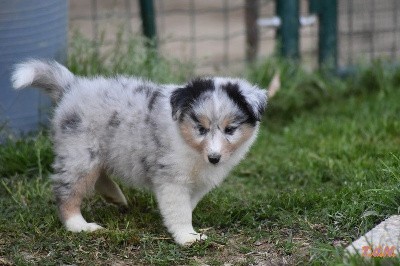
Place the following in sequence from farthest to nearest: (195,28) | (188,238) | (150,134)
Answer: (195,28)
(150,134)
(188,238)

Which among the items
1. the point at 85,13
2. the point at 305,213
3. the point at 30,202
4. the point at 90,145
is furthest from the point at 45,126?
the point at 85,13

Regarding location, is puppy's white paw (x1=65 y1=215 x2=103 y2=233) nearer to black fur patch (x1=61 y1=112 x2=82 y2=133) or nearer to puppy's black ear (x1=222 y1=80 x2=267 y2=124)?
black fur patch (x1=61 y1=112 x2=82 y2=133)

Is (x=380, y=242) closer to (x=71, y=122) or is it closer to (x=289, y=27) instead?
(x=71, y=122)

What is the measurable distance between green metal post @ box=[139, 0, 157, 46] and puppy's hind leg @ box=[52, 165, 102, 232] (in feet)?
10.7

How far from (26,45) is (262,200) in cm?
227

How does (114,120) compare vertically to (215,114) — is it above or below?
below

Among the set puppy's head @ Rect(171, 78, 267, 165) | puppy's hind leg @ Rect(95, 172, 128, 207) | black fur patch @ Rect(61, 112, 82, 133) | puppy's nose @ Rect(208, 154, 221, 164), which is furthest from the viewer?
puppy's hind leg @ Rect(95, 172, 128, 207)

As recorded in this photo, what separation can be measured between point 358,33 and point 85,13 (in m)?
4.62

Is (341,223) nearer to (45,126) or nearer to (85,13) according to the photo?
(45,126)

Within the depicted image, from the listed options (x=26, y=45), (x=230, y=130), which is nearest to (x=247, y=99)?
(x=230, y=130)

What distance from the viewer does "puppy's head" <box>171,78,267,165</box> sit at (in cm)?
502

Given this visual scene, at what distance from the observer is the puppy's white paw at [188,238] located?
514 centimetres

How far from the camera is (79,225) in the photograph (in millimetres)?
5391

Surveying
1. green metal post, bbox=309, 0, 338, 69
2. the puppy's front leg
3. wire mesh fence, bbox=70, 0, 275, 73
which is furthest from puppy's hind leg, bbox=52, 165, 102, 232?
green metal post, bbox=309, 0, 338, 69
